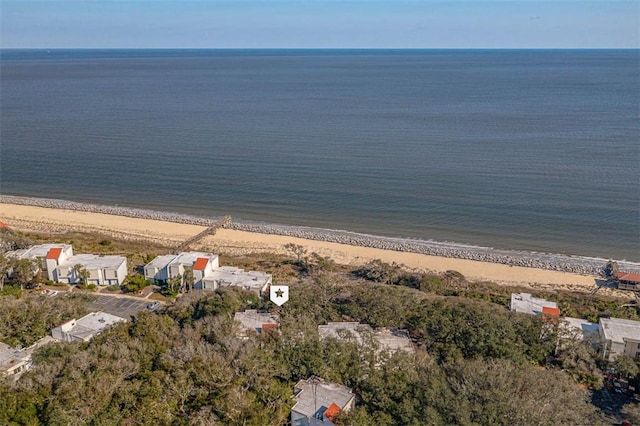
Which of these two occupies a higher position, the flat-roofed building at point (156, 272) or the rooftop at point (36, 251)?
the rooftop at point (36, 251)

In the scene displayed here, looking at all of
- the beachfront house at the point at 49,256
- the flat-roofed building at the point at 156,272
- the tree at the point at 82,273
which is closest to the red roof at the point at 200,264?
the flat-roofed building at the point at 156,272

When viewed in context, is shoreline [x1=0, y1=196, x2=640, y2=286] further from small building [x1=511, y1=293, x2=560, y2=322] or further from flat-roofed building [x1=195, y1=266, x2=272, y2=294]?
flat-roofed building [x1=195, y1=266, x2=272, y2=294]

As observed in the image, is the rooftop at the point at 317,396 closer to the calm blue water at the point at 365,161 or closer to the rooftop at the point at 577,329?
the rooftop at the point at 577,329

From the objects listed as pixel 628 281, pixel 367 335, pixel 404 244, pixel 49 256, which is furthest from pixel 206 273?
pixel 628 281

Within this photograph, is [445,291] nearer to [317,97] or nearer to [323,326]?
[323,326]

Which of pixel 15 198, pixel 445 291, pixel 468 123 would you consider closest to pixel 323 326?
pixel 445 291

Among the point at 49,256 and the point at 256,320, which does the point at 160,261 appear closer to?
Result: the point at 49,256

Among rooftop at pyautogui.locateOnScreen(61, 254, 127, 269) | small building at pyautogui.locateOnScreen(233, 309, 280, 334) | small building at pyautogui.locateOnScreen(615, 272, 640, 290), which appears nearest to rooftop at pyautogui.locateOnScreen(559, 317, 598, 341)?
small building at pyautogui.locateOnScreen(615, 272, 640, 290)
